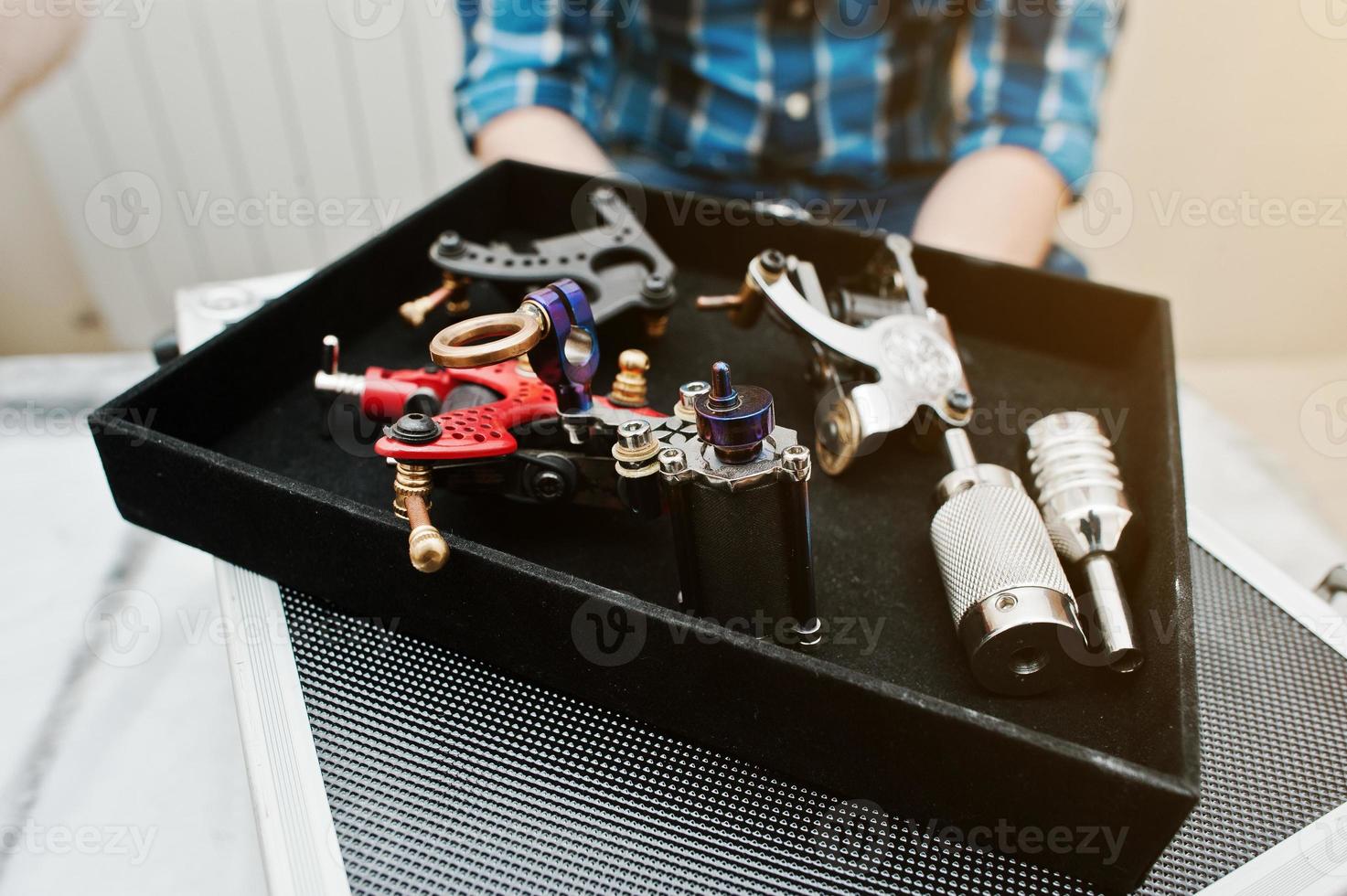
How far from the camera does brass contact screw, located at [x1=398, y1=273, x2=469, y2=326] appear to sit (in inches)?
25.8

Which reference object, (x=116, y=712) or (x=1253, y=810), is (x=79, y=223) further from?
(x=1253, y=810)

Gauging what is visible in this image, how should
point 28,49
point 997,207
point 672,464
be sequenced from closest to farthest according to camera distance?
point 672,464
point 997,207
point 28,49

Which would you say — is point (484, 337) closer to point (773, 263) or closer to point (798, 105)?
point (773, 263)

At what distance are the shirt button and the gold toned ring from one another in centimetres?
58

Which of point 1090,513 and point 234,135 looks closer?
point 1090,513

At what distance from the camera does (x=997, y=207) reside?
88cm

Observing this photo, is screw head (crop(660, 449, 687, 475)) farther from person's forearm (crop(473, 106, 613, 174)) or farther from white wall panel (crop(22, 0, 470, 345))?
white wall panel (crop(22, 0, 470, 345))

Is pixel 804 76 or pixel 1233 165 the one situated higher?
pixel 804 76

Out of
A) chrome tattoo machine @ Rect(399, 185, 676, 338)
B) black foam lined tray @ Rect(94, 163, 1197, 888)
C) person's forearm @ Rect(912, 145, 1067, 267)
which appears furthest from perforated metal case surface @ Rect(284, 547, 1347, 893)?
person's forearm @ Rect(912, 145, 1067, 267)

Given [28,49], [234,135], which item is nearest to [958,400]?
[28,49]

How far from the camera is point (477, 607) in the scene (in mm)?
482

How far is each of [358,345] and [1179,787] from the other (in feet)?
1.88

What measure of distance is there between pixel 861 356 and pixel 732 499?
0.57 ft

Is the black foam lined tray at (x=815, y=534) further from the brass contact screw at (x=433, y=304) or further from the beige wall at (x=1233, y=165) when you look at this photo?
the beige wall at (x=1233, y=165)
